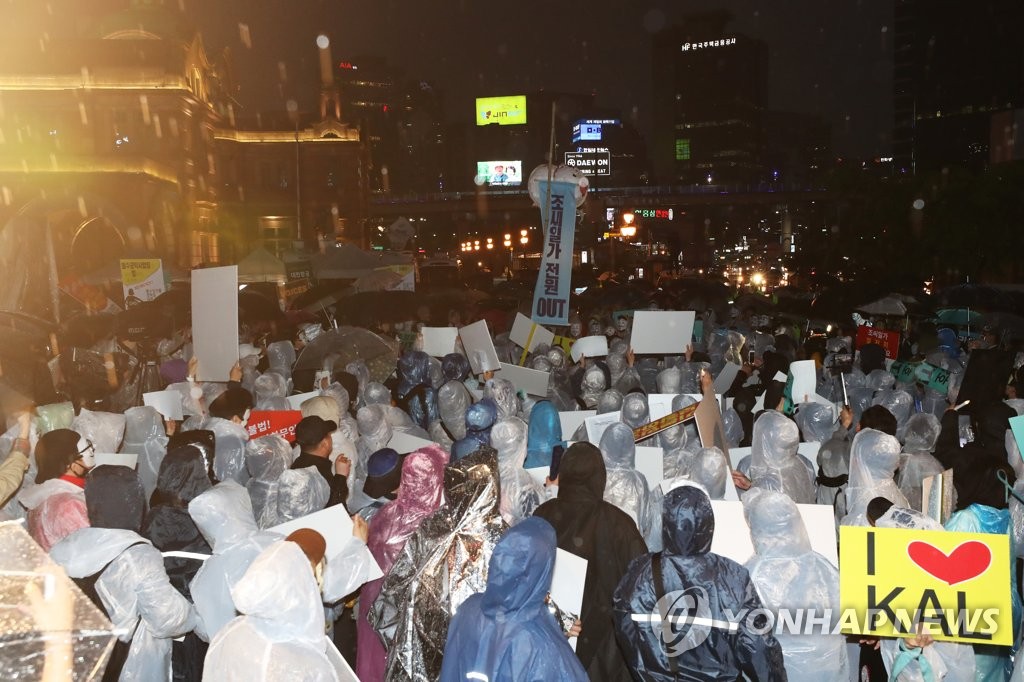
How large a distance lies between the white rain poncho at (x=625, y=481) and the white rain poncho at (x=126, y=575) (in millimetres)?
2336

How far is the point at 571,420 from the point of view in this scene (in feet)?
22.9

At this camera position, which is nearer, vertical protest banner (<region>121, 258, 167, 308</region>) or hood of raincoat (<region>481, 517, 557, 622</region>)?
hood of raincoat (<region>481, 517, 557, 622</region>)

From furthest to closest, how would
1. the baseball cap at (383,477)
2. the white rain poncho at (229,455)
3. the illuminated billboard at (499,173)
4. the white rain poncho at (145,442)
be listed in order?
the illuminated billboard at (499,173)
the white rain poncho at (145,442)
the white rain poncho at (229,455)
the baseball cap at (383,477)

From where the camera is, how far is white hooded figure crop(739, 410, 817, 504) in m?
5.49

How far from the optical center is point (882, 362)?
31.8 ft

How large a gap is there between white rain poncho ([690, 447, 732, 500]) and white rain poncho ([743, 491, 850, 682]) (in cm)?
115

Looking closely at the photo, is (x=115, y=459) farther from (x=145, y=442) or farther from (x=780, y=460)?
(x=780, y=460)

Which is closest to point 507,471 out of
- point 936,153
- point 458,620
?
point 458,620

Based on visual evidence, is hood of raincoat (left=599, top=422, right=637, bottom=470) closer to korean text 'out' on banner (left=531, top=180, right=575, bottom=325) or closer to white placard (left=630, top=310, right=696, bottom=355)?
white placard (left=630, top=310, right=696, bottom=355)

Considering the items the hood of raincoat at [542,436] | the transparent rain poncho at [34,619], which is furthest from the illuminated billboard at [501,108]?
the transparent rain poncho at [34,619]

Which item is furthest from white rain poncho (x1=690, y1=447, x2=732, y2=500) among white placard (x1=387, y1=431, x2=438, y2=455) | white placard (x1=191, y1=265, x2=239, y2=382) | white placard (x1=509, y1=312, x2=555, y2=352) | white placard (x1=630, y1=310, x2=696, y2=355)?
white placard (x1=509, y1=312, x2=555, y2=352)

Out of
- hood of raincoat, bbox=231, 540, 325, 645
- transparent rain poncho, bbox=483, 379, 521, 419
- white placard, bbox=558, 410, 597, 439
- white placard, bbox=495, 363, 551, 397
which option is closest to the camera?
hood of raincoat, bbox=231, 540, 325, 645

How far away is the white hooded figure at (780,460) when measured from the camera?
549cm

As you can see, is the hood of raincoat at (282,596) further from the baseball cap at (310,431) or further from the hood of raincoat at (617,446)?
the hood of raincoat at (617,446)
